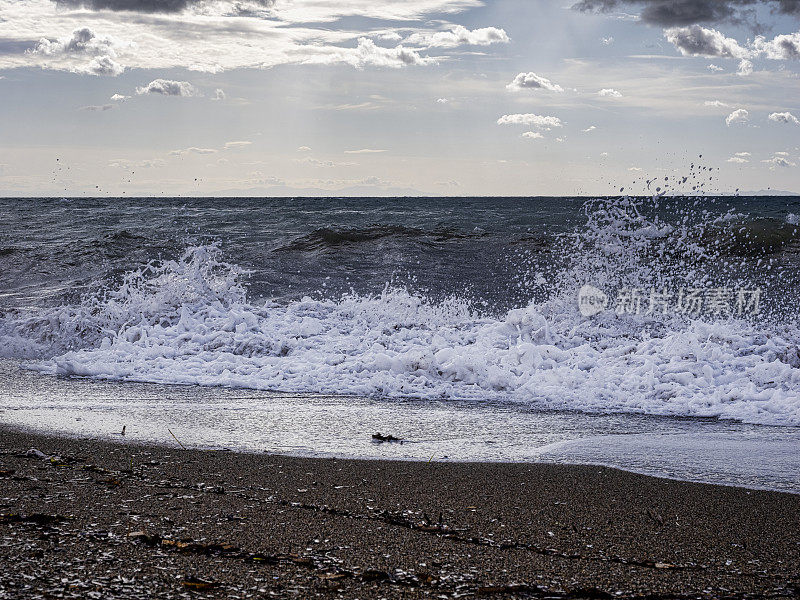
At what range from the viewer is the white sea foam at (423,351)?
6406 millimetres

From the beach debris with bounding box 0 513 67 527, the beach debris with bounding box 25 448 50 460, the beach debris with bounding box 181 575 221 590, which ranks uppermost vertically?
the beach debris with bounding box 181 575 221 590

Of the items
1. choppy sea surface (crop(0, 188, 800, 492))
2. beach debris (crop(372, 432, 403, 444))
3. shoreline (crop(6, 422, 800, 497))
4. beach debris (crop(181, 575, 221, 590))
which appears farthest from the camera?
choppy sea surface (crop(0, 188, 800, 492))

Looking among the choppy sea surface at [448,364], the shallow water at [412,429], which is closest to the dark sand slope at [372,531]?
the shallow water at [412,429]

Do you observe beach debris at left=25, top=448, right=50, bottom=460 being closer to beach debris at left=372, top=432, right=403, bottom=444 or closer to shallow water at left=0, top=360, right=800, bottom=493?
shallow water at left=0, top=360, right=800, bottom=493

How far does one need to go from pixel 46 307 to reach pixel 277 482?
30.9ft

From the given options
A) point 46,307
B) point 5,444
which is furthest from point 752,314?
point 46,307

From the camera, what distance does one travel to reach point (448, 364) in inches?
273

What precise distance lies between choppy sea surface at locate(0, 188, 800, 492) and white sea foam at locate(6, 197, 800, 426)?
3 centimetres

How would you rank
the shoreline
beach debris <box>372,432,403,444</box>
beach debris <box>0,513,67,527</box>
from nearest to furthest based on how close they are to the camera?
beach debris <box>0,513,67,527</box>
the shoreline
beach debris <box>372,432,403,444</box>

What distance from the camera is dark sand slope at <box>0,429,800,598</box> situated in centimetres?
240

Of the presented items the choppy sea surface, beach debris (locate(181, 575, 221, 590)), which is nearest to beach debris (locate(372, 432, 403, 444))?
the choppy sea surface

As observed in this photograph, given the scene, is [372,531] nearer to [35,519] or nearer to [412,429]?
[35,519]

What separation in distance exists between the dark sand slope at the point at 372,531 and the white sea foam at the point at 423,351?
2479 millimetres

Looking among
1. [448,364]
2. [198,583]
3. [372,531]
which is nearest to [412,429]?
[448,364]
